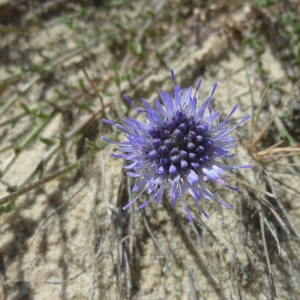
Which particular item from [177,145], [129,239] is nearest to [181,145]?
[177,145]

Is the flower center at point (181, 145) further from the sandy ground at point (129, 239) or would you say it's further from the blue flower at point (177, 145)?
the sandy ground at point (129, 239)

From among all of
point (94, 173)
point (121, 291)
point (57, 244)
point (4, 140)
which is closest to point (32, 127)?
point (4, 140)

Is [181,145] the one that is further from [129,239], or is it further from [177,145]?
[129,239]

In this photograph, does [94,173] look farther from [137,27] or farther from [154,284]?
[137,27]

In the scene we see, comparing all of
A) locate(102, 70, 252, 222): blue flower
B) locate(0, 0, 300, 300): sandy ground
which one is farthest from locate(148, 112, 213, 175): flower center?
locate(0, 0, 300, 300): sandy ground

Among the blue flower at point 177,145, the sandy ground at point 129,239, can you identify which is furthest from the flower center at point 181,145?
the sandy ground at point 129,239

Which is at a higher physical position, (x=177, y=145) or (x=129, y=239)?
(x=177, y=145)

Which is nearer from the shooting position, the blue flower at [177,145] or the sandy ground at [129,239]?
the blue flower at [177,145]
